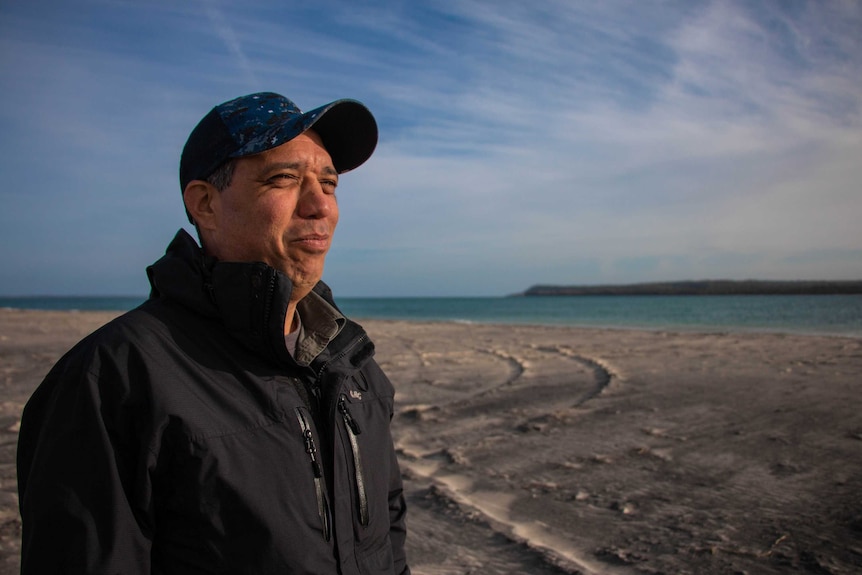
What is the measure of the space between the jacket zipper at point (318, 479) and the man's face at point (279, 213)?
16.1 inches

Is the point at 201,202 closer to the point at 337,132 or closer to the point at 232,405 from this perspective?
the point at 337,132

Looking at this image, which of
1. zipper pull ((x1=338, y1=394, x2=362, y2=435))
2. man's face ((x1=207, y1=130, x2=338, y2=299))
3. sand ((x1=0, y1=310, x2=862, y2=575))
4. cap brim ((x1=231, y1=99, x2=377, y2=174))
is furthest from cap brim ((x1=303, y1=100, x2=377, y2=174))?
sand ((x1=0, y1=310, x2=862, y2=575))

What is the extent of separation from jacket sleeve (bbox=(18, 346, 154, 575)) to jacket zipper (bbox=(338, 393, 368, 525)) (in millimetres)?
531

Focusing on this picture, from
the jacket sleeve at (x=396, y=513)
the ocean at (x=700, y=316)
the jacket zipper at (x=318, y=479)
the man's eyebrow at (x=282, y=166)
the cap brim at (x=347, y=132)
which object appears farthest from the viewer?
the ocean at (x=700, y=316)

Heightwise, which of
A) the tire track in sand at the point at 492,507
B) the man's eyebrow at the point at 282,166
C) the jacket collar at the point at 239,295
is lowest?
the tire track in sand at the point at 492,507

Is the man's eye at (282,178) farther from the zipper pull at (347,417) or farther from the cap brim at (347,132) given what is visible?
the zipper pull at (347,417)

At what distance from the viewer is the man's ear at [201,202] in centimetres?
167

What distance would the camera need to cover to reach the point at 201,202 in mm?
1697

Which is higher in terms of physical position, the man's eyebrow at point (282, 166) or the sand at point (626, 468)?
the man's eyebrow at point (282, 166)

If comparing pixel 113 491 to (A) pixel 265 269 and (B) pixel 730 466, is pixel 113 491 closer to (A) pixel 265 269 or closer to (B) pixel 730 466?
(A) pixel 265 269

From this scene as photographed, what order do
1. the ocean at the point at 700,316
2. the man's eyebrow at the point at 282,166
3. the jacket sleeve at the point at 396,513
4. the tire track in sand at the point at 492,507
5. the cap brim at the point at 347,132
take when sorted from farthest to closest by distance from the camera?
the ocean at the point at 700,316, the tire track in sand at the point at 492,507, the jacket sleeve at the point at 396,513, the cap brim at the point at 347,132, the man's eyebrow at the point at 282,166

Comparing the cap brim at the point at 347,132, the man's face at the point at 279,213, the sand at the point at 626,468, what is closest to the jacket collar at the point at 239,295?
the man's face at the point at 279,213

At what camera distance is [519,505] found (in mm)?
3990

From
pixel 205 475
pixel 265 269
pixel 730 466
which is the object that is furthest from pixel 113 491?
pixel 730 466
